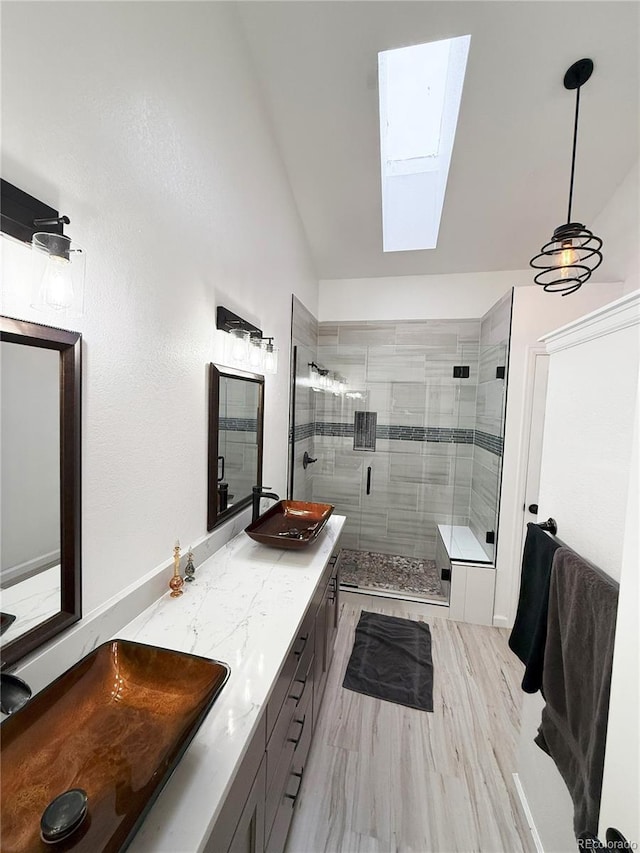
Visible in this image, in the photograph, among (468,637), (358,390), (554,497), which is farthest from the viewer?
(358,390)

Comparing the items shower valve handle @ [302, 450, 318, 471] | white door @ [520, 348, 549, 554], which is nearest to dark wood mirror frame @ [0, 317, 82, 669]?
shower valve handle @ [302, 450, 318, 471]

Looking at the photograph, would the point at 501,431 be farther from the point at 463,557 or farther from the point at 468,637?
the point at 468,637

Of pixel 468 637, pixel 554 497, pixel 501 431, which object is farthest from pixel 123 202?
pixel 468 637

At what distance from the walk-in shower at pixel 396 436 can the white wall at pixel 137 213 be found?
1.64 m

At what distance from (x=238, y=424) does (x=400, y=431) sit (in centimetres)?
218

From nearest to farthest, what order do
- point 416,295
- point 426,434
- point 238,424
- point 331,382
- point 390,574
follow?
1. point 238,424
2. point 390,574
3. point 416,295
4. point 426,434
5. point 331,382

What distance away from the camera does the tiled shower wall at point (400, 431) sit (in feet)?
11.3

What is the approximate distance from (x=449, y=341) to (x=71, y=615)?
3448mm

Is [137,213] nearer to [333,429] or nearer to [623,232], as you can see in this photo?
[333,429]

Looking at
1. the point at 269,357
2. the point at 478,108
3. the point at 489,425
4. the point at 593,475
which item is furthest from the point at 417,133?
the point at 593,475

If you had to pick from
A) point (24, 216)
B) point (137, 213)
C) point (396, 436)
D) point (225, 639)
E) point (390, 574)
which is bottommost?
point (390, 574)

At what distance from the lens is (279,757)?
106cm

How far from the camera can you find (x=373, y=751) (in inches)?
65.4

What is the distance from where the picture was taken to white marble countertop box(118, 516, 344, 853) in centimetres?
61
